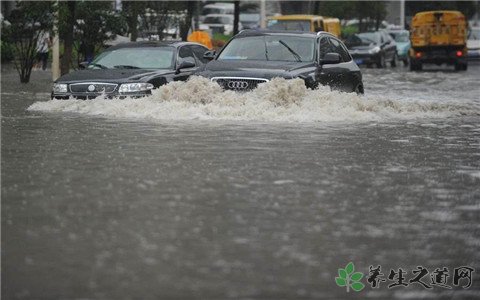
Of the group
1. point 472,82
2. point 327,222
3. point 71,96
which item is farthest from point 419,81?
point 327,222

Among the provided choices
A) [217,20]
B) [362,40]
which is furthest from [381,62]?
[217,20]

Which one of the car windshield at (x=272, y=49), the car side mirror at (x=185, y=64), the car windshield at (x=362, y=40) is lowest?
the car windshield at (x=362, y=40)

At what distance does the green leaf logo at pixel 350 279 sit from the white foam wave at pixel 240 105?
1224cm

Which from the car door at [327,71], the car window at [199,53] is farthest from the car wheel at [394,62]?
the car door at [327,71]

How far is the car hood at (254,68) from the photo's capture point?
66.9ft

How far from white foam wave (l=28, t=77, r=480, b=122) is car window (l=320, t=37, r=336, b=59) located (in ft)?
2.78

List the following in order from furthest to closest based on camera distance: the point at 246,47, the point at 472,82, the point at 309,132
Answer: the point at 472,82 < the point at 246,47 < the point at 309,132

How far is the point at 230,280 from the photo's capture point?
7.29 m

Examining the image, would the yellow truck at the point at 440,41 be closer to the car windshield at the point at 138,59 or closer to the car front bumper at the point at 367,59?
the car front bumper at the point at 367,59

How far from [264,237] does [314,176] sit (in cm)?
369

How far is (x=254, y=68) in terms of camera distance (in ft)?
67.8

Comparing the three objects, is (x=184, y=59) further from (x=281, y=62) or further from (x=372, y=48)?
(x=372, y=48)

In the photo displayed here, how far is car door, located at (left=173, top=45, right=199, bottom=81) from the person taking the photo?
2267cm

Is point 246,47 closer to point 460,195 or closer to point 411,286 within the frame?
point 460,195
